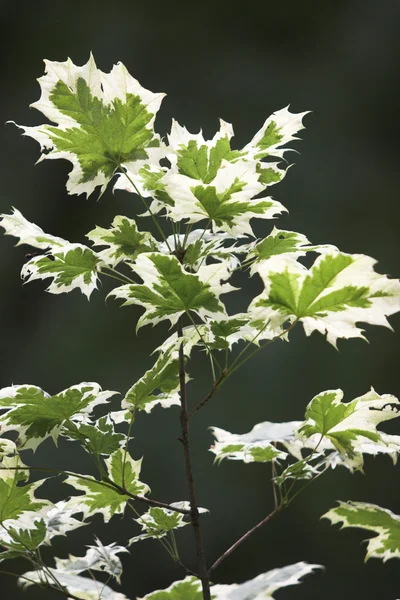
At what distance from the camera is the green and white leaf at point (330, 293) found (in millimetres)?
653

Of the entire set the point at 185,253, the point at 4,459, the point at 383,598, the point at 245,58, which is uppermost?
the point at 245,58

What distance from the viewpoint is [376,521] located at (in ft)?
3.41

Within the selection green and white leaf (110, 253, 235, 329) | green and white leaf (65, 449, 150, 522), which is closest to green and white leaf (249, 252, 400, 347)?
green and white leaf (110, 253, 235, 329)

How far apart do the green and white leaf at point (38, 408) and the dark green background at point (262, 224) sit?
146 cm

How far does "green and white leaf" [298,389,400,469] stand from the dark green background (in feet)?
4.49

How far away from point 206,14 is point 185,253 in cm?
187

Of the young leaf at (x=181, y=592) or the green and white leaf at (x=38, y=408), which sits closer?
the green and white leaf at (x=38, y=408)

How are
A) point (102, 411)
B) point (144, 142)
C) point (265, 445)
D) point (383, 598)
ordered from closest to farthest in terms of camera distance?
1. point (144, 142)
2. point (265, 445)
3. point (383, 598)
4. point (102, 411)

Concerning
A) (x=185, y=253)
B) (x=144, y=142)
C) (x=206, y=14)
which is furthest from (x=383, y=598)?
(x=206, y=14)

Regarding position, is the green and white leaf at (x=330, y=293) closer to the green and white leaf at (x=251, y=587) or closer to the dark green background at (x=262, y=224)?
the green and white leaf at (x=251, y=587)

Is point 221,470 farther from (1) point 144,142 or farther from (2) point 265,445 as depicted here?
(1) point 144,142

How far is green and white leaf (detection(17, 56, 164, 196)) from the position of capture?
79cm

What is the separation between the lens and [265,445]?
1.03m

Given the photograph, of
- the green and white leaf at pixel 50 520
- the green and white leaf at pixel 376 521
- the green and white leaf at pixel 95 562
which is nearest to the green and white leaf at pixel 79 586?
the green and white leaf at pixel 95 562
